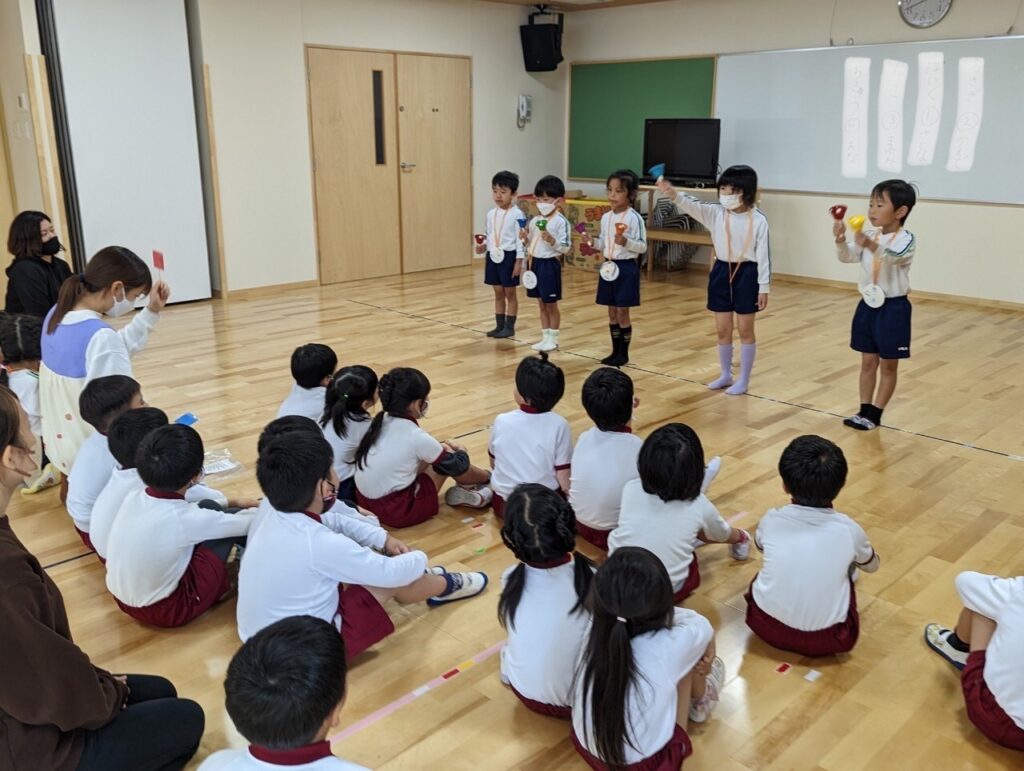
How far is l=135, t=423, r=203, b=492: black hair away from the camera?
7.16ft

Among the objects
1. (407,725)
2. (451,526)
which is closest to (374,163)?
(451,526)

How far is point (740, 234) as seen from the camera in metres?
4.45

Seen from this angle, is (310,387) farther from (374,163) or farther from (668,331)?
(374,163)

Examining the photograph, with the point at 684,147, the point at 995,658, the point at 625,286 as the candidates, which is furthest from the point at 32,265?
the point at 684,147

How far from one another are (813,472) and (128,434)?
1882 mm

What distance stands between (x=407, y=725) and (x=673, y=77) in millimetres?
7679

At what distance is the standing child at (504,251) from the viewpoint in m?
5.59

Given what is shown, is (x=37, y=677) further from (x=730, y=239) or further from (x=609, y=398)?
(x=730, y=239)

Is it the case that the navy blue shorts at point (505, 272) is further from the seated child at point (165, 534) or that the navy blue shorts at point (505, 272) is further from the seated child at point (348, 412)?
the seated child at point (165, 534)

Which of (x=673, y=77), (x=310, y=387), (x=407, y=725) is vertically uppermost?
(x=673, y=77)

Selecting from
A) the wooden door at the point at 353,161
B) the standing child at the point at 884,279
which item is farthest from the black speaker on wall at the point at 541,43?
the standing child at the point at 884,279

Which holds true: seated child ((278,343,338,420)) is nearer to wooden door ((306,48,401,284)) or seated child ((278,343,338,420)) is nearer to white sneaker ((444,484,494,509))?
white sneaker ((444,484,494,509))

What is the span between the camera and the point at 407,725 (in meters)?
2.00

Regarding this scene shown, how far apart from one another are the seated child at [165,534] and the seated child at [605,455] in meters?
1.04
